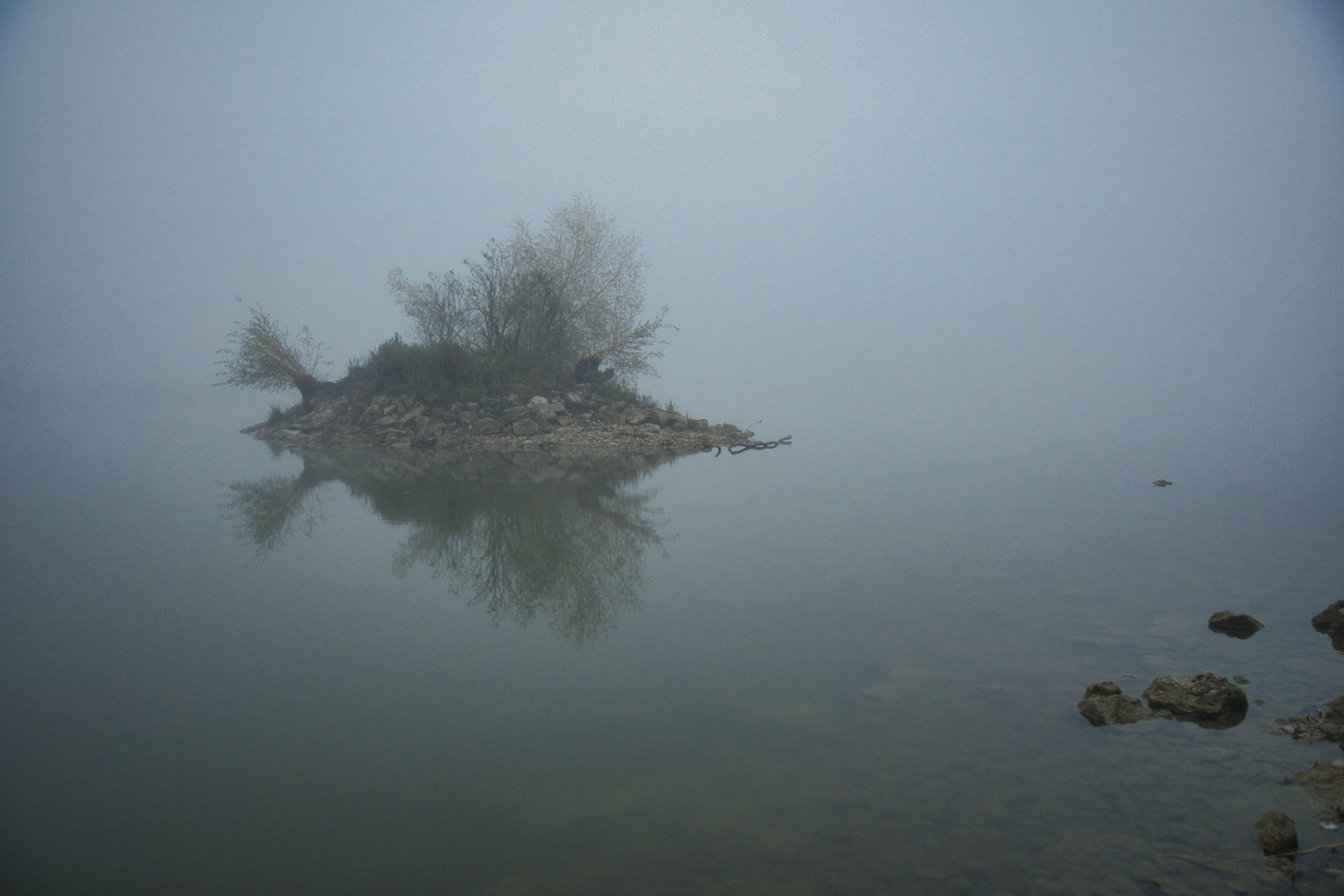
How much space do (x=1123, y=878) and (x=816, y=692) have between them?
176cm

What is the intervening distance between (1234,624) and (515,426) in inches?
636

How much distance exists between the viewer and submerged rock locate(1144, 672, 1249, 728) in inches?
151

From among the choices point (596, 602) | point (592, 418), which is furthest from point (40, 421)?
point (596, 602)

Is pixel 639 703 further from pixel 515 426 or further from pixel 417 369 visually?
pixel 417 369

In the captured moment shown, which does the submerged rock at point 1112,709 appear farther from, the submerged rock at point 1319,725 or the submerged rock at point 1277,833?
the submerged rock at point 1277,833

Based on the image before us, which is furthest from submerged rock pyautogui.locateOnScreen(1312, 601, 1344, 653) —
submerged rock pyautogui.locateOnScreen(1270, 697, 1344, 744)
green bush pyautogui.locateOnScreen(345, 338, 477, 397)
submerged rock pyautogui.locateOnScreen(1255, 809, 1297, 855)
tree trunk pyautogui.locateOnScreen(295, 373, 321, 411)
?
tree trunk pyautogui.locateOnScreen(295, 373, 321, 411)

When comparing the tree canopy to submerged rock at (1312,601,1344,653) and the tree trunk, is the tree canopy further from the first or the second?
submerged rock at (1312,601,1344,653)

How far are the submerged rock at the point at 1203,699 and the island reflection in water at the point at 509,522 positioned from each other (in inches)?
134

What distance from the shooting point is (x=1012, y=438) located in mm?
20078

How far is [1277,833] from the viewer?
276cm

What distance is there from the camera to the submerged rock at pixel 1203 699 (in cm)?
383

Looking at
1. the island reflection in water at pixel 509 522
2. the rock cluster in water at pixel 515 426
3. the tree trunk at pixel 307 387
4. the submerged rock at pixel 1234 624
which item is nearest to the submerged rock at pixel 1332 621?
the submerged rock at pixel 1234 624

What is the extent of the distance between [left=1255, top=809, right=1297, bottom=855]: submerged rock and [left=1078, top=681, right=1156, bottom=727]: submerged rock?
961 millimetres

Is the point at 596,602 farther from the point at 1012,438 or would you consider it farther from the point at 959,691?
the point at 1012,438
